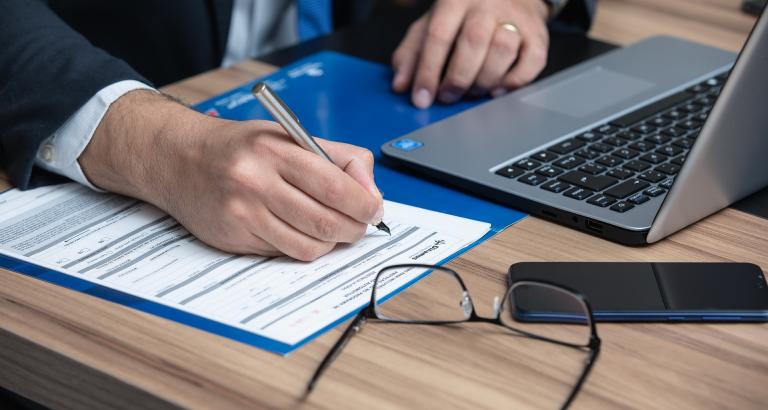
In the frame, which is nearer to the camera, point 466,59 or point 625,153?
point 625,153

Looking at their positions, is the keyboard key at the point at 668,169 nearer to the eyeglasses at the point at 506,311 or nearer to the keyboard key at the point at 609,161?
the keyboard key at the point at 609,161

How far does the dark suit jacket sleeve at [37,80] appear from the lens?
3.01 feet

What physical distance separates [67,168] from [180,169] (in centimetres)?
16

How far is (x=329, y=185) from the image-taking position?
2.47 feet

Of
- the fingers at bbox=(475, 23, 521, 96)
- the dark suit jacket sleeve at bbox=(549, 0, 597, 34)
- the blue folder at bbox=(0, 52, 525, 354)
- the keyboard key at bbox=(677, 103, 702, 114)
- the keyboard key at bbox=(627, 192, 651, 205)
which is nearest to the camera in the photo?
the blue folder at bbox=(0, 52, 525, 354)

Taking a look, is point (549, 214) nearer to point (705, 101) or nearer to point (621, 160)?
point (621, 160)

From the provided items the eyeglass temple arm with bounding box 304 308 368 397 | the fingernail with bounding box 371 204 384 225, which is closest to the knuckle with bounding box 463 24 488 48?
the fingernail with bounding box 371 204 384 225

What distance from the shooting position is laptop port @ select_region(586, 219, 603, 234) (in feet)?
2.66

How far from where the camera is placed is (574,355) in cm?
66

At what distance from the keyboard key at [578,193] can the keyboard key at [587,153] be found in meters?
0.07

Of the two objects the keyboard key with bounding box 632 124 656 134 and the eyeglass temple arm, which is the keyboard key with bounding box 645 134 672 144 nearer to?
the keyboard key with bounding box 632 124 656 134

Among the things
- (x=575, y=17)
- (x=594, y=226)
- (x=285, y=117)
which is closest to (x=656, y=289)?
(x=594, y=226)

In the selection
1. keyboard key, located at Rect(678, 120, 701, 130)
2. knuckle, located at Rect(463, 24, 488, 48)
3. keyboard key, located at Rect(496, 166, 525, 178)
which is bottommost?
keyboard key, located at Rect(496, 166, 525, 178)

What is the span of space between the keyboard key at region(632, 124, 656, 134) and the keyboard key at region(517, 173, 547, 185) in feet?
0.52
